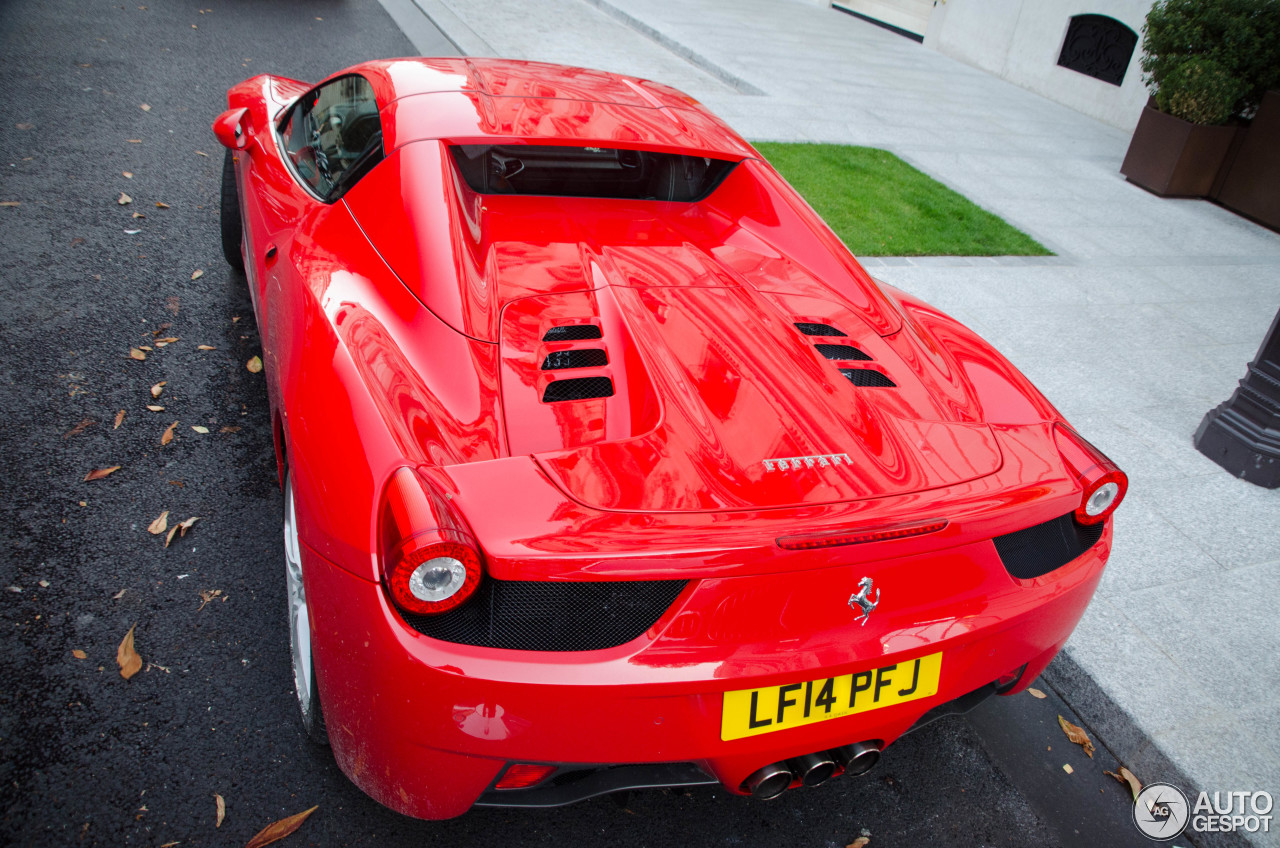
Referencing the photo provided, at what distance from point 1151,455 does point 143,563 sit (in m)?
4.05

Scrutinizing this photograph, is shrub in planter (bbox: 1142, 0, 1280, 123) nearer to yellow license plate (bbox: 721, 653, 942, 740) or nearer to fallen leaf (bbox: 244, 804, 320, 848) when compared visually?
yellow license plate (bbox: 721, 653, 942, 740)

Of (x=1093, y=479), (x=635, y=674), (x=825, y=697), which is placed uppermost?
(x=1093, y=479)

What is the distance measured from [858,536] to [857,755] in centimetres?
50

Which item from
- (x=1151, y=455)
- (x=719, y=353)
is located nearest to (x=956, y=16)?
(x=1151, y=455)

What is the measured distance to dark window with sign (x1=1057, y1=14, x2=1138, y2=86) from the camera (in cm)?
982

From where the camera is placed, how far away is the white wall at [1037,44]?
31.7 ft

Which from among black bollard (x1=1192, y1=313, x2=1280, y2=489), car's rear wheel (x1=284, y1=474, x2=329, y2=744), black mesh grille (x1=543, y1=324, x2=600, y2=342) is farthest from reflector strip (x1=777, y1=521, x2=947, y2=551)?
black bollard (x1=1192, y1=313, x2=1280, y2=489)

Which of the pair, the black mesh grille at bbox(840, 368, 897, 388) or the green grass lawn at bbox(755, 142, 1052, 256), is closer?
the black mesh grille at bbox(840, 368, 897, 388)

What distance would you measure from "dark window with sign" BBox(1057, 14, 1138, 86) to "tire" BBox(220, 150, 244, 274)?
10138 millimetres

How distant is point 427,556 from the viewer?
4.47 feet

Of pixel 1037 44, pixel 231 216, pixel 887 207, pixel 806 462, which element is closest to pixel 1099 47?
pixel 1037 44

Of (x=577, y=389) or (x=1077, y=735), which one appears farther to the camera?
(x=1077, y=735)

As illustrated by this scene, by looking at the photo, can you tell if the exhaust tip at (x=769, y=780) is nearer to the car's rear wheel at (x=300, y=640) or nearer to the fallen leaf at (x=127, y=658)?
the car's rear wheel at (x=300, y=640)

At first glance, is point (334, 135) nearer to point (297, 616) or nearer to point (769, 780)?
point (297, 616)
